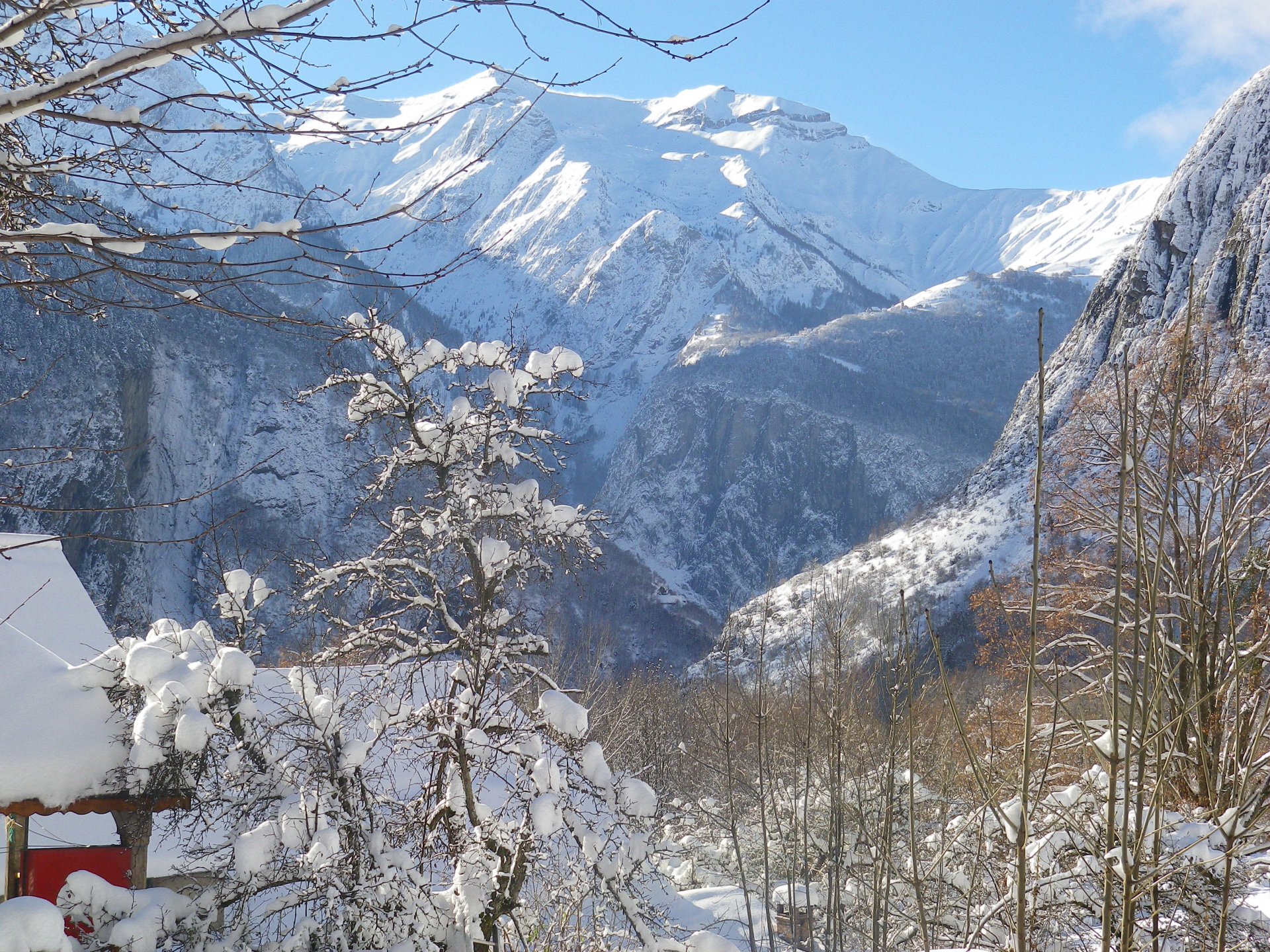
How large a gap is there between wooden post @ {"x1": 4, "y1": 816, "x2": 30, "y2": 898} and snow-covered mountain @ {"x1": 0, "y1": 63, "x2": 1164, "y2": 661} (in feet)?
10.5

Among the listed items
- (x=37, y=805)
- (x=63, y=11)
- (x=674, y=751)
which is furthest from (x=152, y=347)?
(x=63, y=11)

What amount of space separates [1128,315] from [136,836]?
51.1 metres

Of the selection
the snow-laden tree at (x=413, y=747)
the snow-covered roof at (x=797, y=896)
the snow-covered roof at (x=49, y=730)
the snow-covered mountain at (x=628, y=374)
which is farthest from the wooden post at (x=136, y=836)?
the snow-covered roof at (x=797, y=896)

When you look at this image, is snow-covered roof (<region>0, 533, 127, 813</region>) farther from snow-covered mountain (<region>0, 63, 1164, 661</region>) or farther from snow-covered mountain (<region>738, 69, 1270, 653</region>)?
snow-covered mountain (<region>738, 69, 1270, 653</region>)

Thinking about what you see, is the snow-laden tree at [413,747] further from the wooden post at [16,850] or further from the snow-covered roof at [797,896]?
the snow-covered roof at [797,896]

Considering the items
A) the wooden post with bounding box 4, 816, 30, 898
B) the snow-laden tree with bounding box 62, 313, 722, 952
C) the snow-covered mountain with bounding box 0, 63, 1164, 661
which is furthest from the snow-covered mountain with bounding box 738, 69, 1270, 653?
the wooden post with bounding box 4, 816, 30, 898

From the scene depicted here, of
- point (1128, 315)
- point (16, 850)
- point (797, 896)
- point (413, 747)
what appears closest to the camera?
point (16, 850)

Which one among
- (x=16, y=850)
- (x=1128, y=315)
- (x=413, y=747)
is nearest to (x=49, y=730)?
(x=16, y=850)

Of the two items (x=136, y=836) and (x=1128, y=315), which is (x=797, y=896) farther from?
(x=1128, y=315)

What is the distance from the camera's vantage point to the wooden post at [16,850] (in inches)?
261

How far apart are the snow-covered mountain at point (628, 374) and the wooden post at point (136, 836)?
286cm

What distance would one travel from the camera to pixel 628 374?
493 feet

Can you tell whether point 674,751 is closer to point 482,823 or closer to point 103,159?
point 482,823

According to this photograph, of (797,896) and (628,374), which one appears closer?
(797,896)
